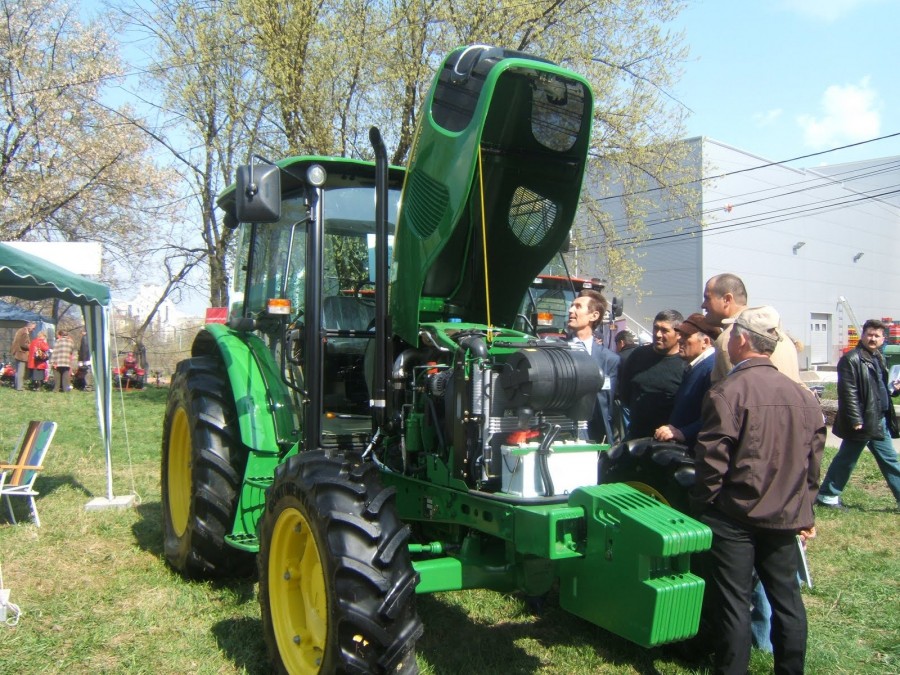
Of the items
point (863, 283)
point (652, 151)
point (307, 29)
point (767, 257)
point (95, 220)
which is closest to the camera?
point (307, 29)

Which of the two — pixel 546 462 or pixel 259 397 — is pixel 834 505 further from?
pixel 259 397

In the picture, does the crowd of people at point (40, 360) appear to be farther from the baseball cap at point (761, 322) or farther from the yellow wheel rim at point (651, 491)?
the baseball cap at point (761, 322)

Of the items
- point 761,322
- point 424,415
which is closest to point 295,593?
point 424,415

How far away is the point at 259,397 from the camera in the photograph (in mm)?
4543

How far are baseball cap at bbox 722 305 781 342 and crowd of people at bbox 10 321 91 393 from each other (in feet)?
60.9

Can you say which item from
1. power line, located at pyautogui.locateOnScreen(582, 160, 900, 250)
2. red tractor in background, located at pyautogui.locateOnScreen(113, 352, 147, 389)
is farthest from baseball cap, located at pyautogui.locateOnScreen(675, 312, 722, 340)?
red tractor in background, located at pyautogui.locateOnScreen(113, 352, 147, 389)

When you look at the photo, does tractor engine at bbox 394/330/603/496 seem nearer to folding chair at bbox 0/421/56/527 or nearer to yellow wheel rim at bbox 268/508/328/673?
yellow wheel rim at bbox 268/508/328/673

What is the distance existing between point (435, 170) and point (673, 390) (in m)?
2.13

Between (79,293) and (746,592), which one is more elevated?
(79,293)

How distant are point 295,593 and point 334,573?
0.63 metres

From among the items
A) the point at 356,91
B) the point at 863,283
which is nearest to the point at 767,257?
the point at 863,283

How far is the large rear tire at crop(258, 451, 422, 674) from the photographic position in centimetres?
293

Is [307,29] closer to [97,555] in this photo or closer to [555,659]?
[97,555]

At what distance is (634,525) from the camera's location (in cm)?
275
